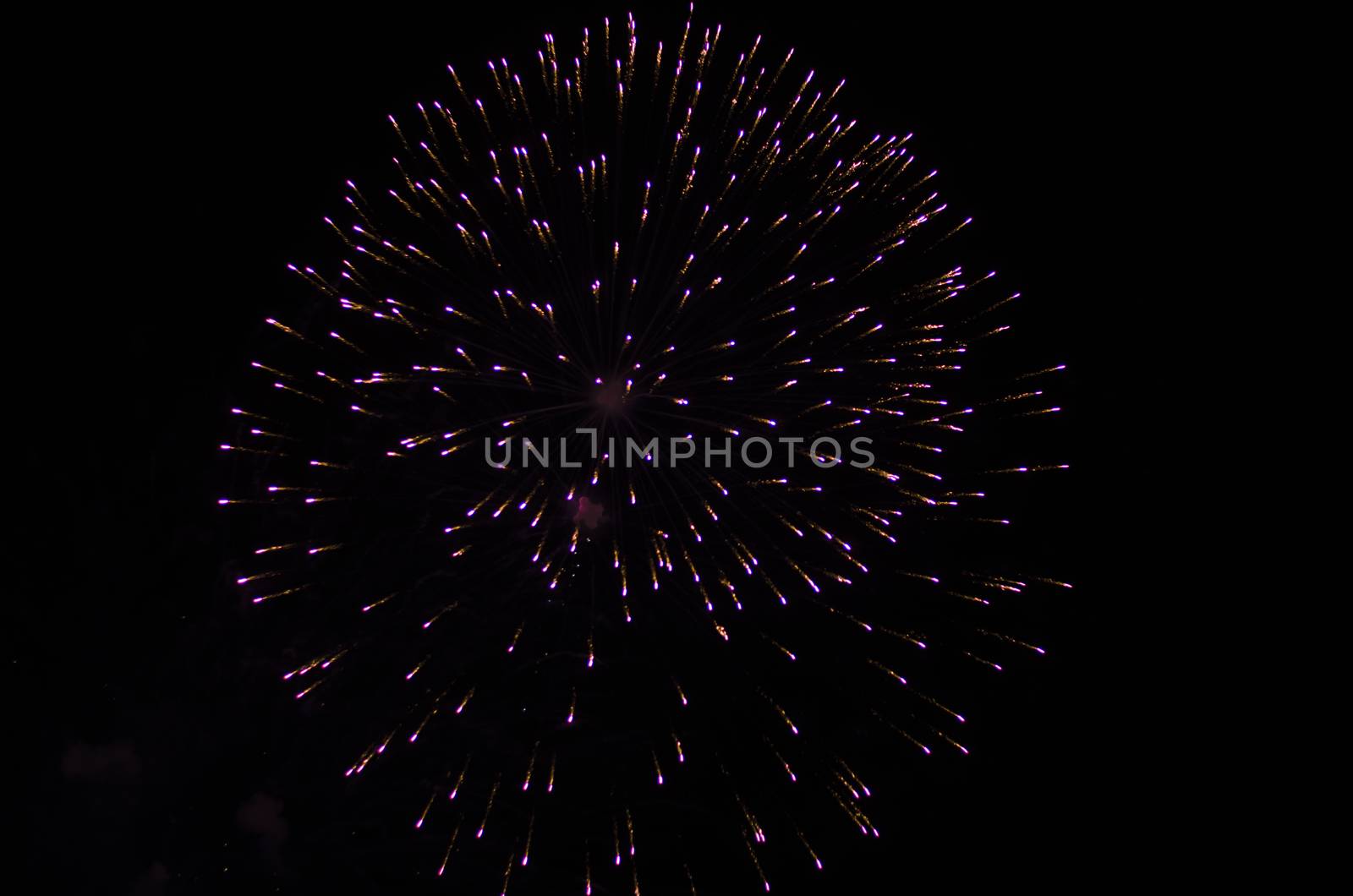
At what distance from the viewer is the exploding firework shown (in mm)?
2477

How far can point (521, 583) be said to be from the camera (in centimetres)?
252

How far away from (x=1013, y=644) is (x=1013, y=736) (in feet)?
1.51

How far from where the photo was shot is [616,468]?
246cm

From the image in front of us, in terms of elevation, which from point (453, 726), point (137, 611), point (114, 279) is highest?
point (114, 279)

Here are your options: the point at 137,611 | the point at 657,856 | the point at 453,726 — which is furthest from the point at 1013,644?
the point at 137,611

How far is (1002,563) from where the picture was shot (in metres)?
2.82

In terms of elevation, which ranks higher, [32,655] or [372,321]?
[372,321]

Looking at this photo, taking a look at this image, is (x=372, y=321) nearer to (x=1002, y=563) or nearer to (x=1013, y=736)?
(x=1002, y=563)

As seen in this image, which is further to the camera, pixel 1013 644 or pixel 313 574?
pixel 1013 644

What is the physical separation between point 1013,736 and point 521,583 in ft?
8.32

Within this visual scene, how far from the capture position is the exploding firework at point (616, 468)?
2.48 meters

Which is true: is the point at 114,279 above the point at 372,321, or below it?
above

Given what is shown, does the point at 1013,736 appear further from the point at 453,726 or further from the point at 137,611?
the point at 137,611

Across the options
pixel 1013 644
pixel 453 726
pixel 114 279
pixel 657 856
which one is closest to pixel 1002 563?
pixel 1013 644
